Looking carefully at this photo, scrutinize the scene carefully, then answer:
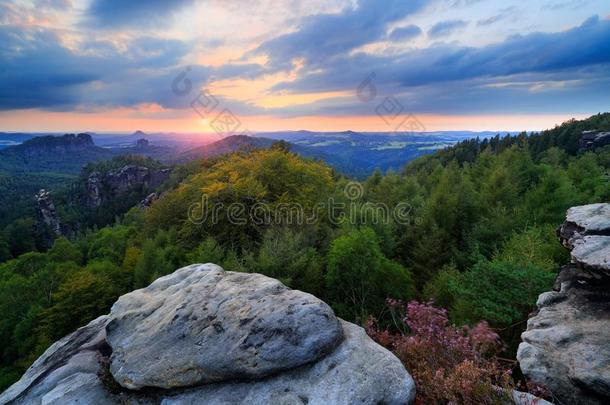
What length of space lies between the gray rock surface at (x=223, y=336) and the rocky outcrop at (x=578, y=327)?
522 cm

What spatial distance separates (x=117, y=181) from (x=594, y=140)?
184 metres

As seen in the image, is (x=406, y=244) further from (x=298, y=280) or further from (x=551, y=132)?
(x=551, y=132)

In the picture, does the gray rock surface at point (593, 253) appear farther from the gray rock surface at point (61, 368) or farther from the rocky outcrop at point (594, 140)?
the rocky outcrop at point (594, 140)

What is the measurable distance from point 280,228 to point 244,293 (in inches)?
494

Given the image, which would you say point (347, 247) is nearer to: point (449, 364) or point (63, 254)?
point (449, 364)

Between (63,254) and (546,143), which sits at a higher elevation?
(546,143)

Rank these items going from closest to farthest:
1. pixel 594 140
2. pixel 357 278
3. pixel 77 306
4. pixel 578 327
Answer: pixel 578 327 < pixel 357 278 < pixel 77 306 < pixel 594 140

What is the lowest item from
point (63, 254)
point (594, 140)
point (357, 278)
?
point (63, 254)

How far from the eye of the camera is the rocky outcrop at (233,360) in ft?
27.3

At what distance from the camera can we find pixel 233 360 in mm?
8961

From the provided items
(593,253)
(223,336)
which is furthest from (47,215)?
(593,253)

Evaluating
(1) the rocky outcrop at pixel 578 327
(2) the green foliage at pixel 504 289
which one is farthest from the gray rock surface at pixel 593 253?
(2) the green foliage at pixel 504 289

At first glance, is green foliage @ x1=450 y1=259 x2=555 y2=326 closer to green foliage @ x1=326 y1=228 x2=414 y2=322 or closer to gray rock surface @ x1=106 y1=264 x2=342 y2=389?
green foliage @ x1=326 y1=228 x2=414 y2=322

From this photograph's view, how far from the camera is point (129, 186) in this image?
161 m
